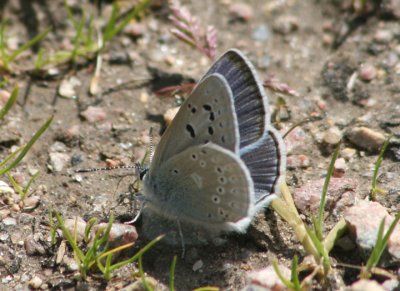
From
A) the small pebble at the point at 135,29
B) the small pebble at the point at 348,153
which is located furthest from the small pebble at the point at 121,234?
the small pebble at the point at 135,29

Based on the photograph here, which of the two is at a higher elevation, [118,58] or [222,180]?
[118,58]

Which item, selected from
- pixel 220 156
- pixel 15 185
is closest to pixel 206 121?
pixel 220 156

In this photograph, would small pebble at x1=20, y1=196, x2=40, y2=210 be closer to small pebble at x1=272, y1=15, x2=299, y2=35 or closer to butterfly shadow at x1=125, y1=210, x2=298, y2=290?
butterfly shadow at x1=125, y1=210, x2=298, y2=290

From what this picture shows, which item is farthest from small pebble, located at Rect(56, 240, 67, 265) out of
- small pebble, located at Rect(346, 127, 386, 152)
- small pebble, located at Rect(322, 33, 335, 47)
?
small pebble, located at Rect(322, 33, 335, 47)

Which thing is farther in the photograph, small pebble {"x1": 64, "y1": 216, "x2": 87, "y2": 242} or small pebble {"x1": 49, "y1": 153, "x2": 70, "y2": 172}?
small pebble {"x1": 49, "y1": 153, "x2": 70, "y2": 172}

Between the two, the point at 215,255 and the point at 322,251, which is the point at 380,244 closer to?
the point at 322,251

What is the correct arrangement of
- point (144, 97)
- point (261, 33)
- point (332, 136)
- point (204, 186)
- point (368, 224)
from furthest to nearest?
point (261, 33) → point (144, 97) → point (332, 136) → point (204, 186) → point (368, 224)

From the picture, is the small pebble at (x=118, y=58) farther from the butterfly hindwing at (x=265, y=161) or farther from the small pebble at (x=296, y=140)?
the butterfly hindwing at (x=265, y=161)
